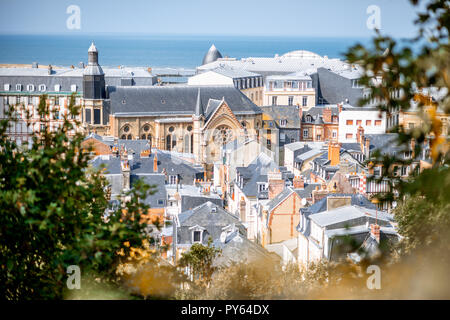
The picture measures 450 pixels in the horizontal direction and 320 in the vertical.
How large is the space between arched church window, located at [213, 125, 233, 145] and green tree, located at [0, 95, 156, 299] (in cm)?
6091

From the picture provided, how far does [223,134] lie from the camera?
2995 inches

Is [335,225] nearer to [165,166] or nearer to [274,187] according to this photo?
[274,187]

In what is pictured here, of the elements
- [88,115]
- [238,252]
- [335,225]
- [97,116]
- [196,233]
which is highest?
[88,115]

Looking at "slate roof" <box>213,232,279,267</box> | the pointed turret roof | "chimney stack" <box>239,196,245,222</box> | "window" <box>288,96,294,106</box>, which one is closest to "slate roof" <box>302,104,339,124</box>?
the pointed turret roof

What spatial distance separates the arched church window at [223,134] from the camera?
74.9 metres

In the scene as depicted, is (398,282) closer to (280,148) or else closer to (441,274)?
(441,274)

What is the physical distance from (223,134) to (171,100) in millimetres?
7996

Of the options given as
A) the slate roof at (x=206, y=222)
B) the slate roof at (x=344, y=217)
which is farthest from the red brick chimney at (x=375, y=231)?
the slate roof at (x=206, y=222)

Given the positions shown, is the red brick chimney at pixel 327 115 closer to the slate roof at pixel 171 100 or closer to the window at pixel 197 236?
the slate roof at pixel 171 100

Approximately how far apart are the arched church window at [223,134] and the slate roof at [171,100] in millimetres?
2262

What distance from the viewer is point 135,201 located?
1349 centimetres

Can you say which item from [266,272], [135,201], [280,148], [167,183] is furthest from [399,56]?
[280,148]

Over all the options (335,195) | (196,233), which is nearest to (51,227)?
(335,195)

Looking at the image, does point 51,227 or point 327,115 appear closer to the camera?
point 51,227
